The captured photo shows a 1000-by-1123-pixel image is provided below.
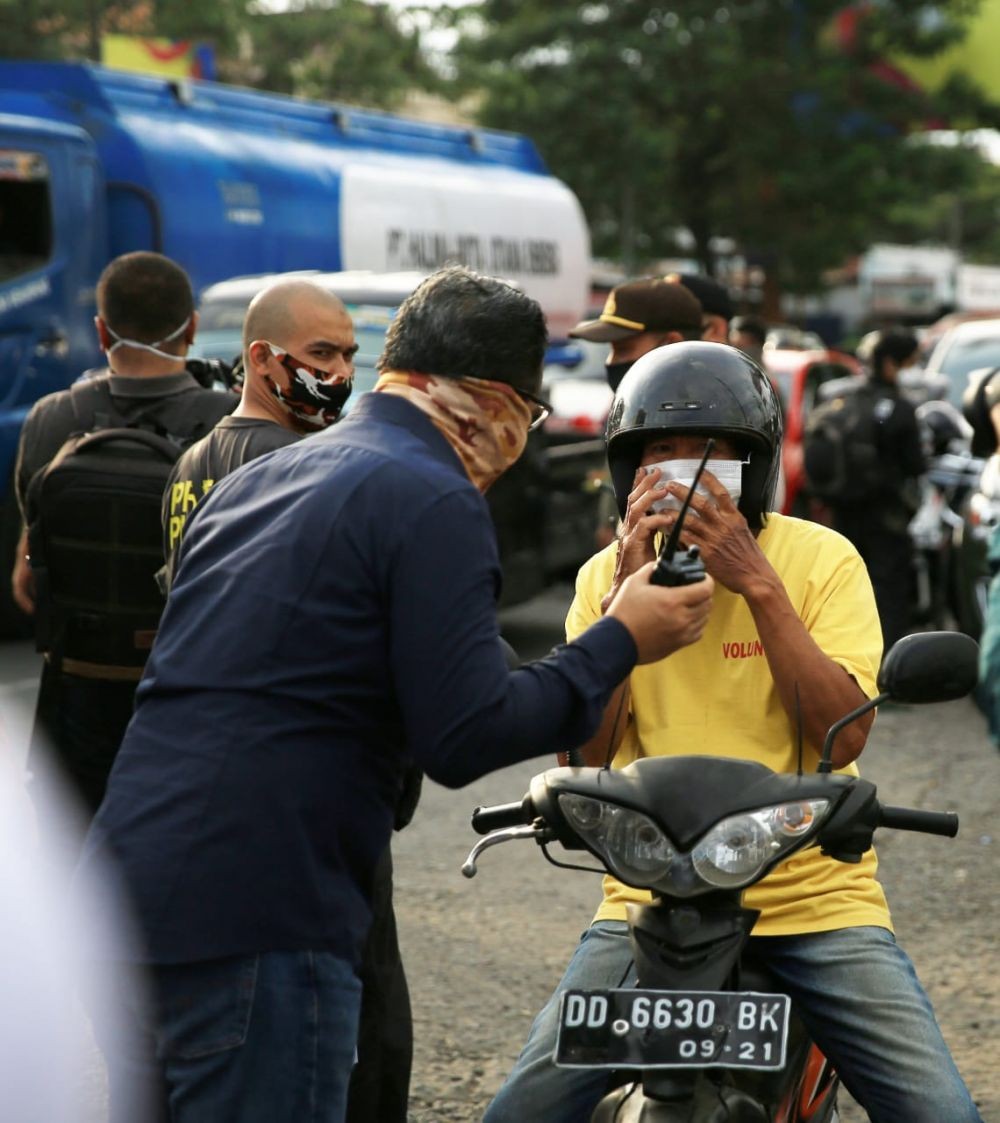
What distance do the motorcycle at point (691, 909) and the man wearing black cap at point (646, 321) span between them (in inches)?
132

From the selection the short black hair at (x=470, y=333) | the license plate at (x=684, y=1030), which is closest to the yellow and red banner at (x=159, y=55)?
the short black hair at (x=470, y=333)

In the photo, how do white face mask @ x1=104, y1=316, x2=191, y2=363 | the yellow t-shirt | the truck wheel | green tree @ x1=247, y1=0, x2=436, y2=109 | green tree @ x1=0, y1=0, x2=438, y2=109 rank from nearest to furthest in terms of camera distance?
the yellow t-shirt
white face mask @ x1=104, y1=316, x2=191, y2=363
the truck wheel
green tree @ x1=0, y1=0, x2=438, y2=109
green tree @ x1=247, y1=0, x2=436, y2=109

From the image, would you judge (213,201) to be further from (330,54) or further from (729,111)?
(729,111)

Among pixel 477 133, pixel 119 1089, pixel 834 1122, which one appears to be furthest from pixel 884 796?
pixel 477 133

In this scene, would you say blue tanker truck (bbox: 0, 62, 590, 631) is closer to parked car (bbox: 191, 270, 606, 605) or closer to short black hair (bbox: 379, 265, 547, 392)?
parked car (bbox: 191, 270, 606, 605)

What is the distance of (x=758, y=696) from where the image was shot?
10.3ft

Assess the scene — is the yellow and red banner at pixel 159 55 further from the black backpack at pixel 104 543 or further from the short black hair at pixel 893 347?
the black backpack at pixel 104 543

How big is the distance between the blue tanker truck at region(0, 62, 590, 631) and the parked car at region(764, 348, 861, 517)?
8.99 ft

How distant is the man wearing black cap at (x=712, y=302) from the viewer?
635 cm

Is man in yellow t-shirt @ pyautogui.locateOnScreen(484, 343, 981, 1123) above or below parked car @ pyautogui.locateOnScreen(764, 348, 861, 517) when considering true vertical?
above

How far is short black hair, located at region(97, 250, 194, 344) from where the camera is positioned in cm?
495

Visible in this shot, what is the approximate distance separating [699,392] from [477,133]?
14.3 m

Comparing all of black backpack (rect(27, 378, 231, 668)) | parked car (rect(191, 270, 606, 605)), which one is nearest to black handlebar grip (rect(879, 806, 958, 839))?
black backpack (rect(27, 378, 231, 668))

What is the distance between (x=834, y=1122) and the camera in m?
3.29
